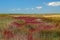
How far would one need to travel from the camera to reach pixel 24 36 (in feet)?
41.4

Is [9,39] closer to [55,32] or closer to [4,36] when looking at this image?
[4,36]

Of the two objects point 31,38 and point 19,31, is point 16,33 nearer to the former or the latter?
point 19,31

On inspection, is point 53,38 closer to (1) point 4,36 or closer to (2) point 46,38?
(2) point 46,38

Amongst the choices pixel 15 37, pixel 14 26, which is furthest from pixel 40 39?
pixel 14 26

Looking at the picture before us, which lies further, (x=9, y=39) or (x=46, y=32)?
(x=46, y=32)

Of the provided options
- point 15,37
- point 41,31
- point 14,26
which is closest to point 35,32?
point 41,31

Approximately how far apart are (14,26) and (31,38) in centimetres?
301

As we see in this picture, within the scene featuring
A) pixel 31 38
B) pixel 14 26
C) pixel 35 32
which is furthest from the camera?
pixel 14 26

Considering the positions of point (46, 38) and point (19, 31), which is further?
point (19, 31)

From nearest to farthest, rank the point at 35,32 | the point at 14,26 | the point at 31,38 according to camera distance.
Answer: the point at 31,38 → the point at 35,32 → the point at 14,26

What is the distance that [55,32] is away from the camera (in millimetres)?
13664


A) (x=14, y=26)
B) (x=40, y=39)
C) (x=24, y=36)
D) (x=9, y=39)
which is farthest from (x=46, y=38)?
(x=14, y=26)

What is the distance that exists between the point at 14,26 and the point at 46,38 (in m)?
3.18

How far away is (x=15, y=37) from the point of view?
41.4 feet
